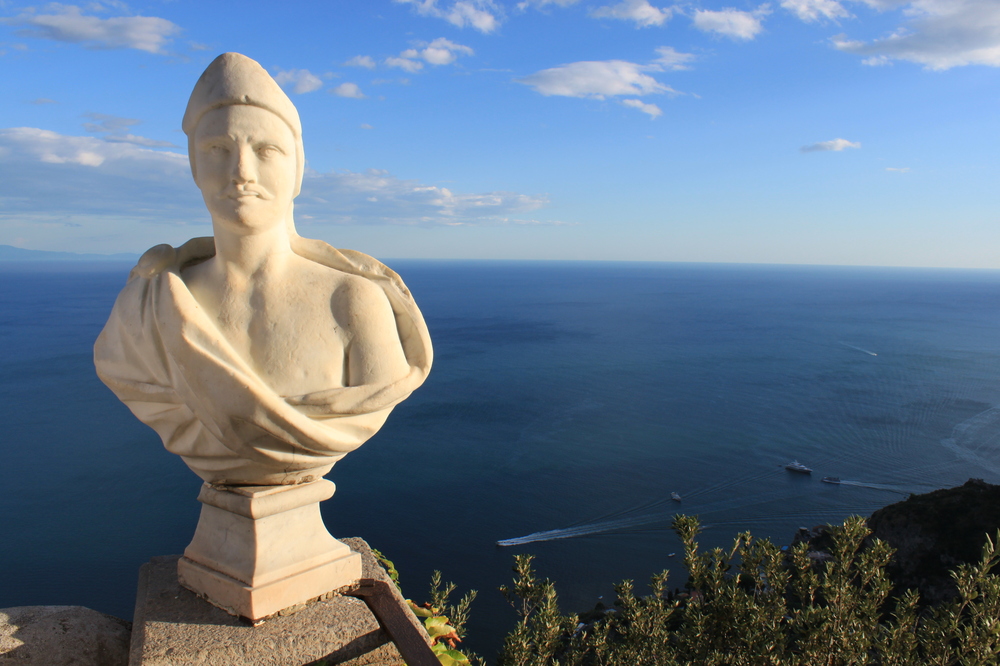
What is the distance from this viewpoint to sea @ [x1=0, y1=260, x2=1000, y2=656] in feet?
85.6

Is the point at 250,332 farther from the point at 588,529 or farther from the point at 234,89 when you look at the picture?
the point at 588,529

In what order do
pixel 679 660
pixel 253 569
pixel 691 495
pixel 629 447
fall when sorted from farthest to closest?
pixel 629 447
pixel 691 495
pixel 679 660
pixel 253 569

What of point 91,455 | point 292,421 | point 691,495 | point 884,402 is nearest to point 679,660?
Answer: point 292,421

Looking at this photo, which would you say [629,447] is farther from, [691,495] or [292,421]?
[292,421]

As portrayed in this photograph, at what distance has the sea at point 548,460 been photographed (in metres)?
26.1

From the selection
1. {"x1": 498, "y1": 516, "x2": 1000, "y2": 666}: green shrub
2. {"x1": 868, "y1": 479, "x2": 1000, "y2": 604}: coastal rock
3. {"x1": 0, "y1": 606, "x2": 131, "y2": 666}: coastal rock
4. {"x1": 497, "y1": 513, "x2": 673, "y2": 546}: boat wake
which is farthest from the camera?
{"x1": 497, "y1": 513, "x2": 673, "y2": 546}: boat wake

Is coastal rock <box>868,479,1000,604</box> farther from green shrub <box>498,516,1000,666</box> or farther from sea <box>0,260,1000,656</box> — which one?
green shrub <box>498,516,1000,666</box>

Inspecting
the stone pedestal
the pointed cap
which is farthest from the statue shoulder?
the stone pedestal

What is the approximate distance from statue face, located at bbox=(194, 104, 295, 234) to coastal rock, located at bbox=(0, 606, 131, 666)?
2.30m

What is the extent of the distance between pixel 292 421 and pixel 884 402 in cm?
4923

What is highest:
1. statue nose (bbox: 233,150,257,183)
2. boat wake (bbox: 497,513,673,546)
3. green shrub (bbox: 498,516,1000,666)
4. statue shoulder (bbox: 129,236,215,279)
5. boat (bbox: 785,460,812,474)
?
statue nose (bbox: 233,150,257,183)

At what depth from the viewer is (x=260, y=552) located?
318 cm

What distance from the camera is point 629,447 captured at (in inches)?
1390

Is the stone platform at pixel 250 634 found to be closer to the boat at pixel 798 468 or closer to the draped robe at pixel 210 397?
the draped robe at pixel 210 397
